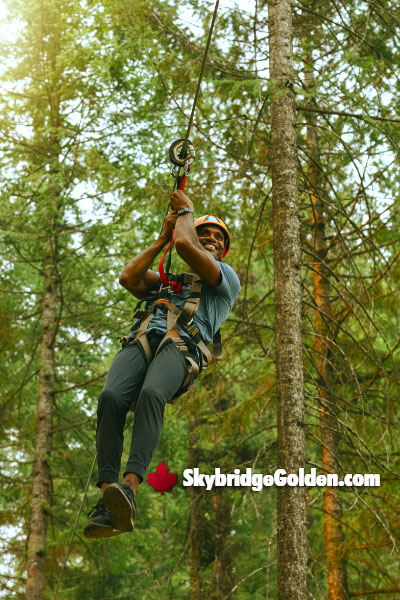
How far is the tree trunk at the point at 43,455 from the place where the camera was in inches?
361

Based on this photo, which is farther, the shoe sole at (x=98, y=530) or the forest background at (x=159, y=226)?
the forest background at (x=159, y=226)

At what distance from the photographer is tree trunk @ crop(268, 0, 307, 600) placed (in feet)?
15.5

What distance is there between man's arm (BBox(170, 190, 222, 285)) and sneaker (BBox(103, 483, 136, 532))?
1302 mm

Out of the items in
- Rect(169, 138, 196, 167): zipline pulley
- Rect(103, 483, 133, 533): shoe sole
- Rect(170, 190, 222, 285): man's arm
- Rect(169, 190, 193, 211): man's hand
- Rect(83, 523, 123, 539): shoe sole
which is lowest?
Rect(83, 523, 123, 539): shoe sole

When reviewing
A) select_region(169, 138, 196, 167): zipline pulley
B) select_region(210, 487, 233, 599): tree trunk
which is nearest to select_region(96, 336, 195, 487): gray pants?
select_region(169, 138, 196, 167): zipline pulley

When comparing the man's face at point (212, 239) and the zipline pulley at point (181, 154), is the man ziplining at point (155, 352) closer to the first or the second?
the man's face at point (212, 239)

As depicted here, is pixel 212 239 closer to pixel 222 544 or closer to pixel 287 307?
pixel 287 307

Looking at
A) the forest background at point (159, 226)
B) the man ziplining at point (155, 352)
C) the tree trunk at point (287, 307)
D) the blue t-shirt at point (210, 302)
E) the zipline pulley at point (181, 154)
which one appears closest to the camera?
the man ziplining at point (155, 352)

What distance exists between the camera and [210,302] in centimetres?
431

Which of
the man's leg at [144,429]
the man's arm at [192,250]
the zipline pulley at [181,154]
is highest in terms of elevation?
the zipline pulley at [181,154]

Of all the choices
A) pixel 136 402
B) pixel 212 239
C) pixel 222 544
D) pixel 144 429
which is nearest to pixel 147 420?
pixel 144 429

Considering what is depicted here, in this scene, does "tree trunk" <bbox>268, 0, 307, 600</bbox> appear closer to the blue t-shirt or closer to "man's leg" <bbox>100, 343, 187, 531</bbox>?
the blue t-shirt

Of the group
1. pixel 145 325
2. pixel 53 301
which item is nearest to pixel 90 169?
pixel 53 301

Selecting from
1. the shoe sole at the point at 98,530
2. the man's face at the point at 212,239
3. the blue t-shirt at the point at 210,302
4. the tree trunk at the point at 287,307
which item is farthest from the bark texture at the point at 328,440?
Answer: the shoe sole at the point at 98,530
